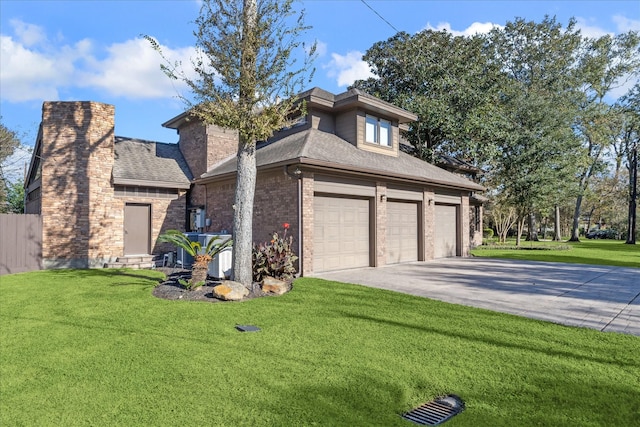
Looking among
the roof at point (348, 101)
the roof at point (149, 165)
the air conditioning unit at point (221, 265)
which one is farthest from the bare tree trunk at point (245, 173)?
the roof at point (149, 165)

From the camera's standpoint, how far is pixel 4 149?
84.8ft

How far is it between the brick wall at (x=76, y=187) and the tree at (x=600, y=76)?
3357cm

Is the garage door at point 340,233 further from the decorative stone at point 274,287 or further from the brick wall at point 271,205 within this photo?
the decorative stone at point 274,287

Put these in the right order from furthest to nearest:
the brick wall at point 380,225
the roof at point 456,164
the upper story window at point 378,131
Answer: the roof at point 456,164 < the upper story window at point 378,131 < the brick wall at point 380,225

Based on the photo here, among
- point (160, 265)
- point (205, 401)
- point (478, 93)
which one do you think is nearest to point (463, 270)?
point (205, 401)

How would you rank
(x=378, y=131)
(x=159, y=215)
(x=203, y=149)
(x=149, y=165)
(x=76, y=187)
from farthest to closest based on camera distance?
1. (x=203, y=149)
2. (x=149, y=165)
3. (x=378, y=131)
4. (x=159, y=215)
5. (x=76, y=187)

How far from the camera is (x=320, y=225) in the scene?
10852 mm

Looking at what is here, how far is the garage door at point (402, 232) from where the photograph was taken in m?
13.1

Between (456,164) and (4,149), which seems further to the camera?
(4,149)

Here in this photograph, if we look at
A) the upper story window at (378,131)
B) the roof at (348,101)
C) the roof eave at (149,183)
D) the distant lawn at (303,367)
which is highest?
the roof at (348,101)

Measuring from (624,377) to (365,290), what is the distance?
4.96 metres

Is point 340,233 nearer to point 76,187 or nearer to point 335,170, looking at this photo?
point 335,170

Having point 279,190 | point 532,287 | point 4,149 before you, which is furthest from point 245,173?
point 4,149

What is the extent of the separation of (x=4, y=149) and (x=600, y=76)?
47.8 m
